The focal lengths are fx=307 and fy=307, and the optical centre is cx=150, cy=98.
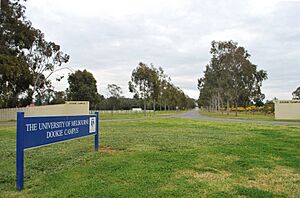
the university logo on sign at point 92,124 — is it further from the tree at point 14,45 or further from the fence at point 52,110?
the fence at point 52,110

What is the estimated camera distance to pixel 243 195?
4906 millimetres

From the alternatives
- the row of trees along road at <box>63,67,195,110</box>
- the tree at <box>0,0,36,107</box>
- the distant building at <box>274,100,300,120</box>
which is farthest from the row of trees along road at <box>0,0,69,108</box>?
the distant building at <box>274,100,300,120</box>

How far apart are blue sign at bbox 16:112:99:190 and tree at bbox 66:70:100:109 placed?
5518 cm

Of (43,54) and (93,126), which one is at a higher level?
(43,54)

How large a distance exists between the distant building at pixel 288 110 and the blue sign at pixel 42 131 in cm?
3376

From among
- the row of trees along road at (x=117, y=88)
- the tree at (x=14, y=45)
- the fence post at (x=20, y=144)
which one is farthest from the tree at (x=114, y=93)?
the fence post at (x=20, y=144)

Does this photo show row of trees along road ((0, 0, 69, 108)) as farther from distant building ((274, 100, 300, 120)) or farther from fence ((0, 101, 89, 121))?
distant building ((274, 100, 300, 120))

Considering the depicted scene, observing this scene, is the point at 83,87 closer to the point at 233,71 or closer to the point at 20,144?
the point at 233,71

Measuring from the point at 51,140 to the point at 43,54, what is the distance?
38.6m

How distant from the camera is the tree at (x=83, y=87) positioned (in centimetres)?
6284

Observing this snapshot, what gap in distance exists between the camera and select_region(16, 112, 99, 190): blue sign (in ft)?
18.2

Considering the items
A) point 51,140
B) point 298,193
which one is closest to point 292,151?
point 298,193

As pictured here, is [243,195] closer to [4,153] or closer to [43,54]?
[4,153]

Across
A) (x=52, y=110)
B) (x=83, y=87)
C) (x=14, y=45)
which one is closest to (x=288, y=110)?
(x=52, y=110)
